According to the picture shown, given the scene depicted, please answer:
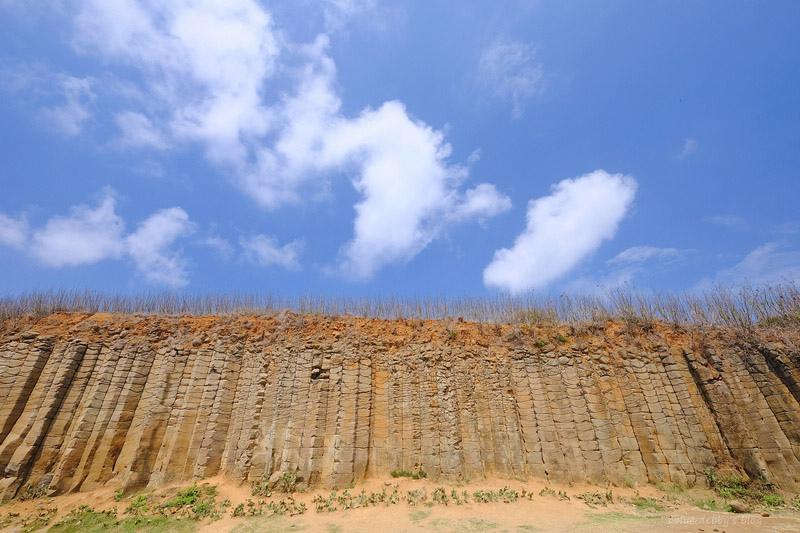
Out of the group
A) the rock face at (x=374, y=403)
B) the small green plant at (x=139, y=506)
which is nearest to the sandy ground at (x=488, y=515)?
the small green plant at (x=139, y=506)

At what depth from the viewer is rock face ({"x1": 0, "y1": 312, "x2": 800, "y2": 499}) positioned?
40.1 ft

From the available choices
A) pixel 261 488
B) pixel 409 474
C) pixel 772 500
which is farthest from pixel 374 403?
pixel 772 500

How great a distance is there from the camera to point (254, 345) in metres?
15.0

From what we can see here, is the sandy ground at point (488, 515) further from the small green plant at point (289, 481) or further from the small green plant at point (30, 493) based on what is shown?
the small green plant at point (289, 481)

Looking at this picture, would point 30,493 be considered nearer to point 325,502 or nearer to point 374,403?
point 325,502

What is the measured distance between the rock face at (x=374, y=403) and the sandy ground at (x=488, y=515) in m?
0.51

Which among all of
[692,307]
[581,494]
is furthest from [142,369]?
[692,307]

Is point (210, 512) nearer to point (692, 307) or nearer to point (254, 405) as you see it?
point (254, 405)

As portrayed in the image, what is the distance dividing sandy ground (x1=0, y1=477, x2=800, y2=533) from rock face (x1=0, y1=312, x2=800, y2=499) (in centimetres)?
51

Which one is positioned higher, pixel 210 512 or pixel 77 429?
pixel 77 429

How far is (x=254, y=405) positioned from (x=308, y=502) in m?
3.83

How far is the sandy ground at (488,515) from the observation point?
967 cm

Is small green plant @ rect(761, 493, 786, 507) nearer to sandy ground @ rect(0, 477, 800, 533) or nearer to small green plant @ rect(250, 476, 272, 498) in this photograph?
sandy ground @ rect(0, 477, 800, 533)

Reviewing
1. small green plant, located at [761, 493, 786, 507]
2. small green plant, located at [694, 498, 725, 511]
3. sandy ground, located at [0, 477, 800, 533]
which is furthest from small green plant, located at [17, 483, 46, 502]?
small green plant, located at [761, 493, 786, 507]
